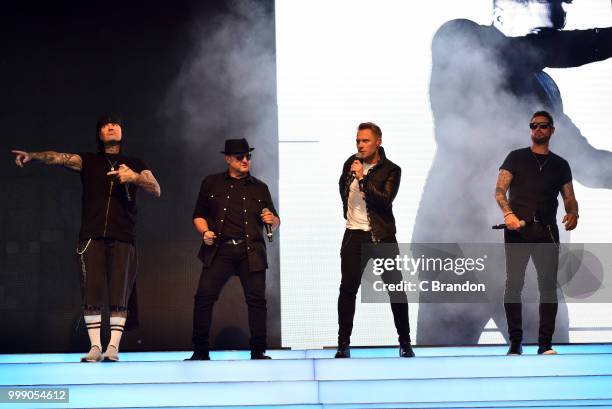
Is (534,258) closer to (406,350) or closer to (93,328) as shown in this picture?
(406,350)

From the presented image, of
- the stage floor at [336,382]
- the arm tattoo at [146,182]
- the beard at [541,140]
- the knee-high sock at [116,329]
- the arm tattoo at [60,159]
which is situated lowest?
the stage floor at [336,382]

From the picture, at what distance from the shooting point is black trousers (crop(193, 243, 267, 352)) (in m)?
5.83

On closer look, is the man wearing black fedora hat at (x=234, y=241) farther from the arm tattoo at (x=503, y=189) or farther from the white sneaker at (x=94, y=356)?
the arm tattoo at (x=503, y=189)

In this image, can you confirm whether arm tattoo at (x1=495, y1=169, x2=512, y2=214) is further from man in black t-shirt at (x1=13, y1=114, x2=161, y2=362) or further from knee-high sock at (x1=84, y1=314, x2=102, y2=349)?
knee-high sock at (x1=84, y1=314, x2=102, y2=349)

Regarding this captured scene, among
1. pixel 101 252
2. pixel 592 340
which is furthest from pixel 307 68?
pixel 592 340

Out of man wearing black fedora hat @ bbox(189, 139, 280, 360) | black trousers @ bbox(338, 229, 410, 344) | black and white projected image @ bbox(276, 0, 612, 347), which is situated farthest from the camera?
black and white projected image @ bbox(276, 0, 612, 347)

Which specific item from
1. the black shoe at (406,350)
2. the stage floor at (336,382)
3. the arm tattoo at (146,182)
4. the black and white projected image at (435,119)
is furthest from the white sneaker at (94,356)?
the black and white projected image at (435,119)

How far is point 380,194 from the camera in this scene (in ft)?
18.6

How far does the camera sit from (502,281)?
7.55 m

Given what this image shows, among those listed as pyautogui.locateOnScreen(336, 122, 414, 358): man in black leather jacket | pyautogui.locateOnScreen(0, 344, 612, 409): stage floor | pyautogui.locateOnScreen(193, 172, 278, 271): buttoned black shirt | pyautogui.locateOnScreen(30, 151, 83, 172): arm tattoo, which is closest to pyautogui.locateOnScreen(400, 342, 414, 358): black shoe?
pyautogui.locateOnScreen(336, 122, 414, 358): man in black leather jacket

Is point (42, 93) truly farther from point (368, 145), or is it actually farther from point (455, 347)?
point (455, 347)

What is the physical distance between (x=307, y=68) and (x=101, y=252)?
2.53 m

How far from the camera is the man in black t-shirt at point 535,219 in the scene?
19.3ft

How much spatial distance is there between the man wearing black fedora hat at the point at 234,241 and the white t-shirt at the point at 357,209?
480 mm
